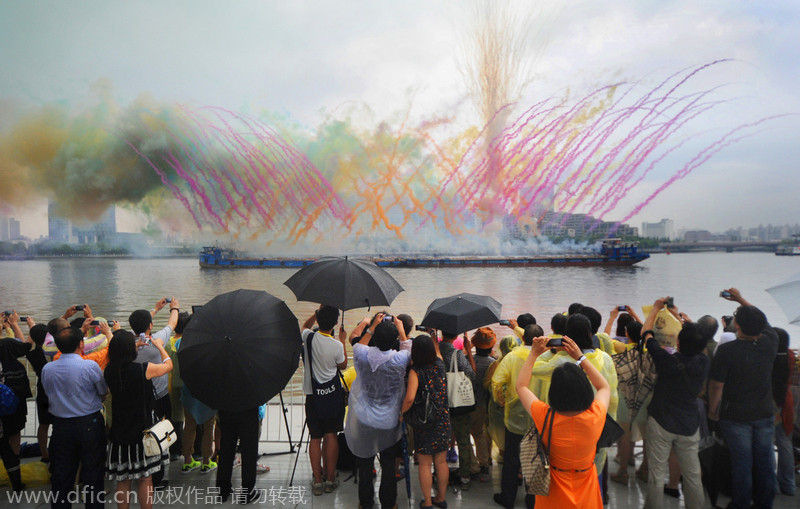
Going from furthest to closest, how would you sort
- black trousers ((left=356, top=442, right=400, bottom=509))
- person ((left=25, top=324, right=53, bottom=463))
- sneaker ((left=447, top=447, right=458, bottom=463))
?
sneaker ((left=447, top=447, right=458, bottom=463)), person ((left=25, top=324, right=53, bottom=463)), black trousers ((left=356, top=442, right=400, bottom=509))

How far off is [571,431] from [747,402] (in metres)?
2.04

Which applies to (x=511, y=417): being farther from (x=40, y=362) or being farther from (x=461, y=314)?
(x=40, y=362)

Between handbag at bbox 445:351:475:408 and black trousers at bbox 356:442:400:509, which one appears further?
handbag at bbox 445:351:475:408

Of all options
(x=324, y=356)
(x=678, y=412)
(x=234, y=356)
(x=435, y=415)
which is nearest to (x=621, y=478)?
(x=678, y=412)

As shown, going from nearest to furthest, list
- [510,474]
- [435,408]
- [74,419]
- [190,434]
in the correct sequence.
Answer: [74,419] < [435,408] < [510,474] < [190,434]

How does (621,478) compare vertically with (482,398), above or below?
below

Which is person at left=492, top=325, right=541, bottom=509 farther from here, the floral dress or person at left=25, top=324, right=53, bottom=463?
person at left=25, top=324, right=53, bottom=463

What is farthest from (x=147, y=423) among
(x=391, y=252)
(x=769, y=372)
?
(x=391, y=252)

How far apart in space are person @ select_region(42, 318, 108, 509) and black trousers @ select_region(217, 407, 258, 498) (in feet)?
2.70

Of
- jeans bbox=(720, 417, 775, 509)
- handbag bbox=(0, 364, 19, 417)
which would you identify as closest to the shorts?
handbag bbox=(0, 364, 19, 417)

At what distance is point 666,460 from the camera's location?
314cm

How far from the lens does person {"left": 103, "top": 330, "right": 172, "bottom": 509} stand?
115 inches

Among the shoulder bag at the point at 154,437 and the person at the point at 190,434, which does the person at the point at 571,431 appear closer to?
the shoulder bag at the point at 154,437

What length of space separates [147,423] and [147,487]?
50cm
